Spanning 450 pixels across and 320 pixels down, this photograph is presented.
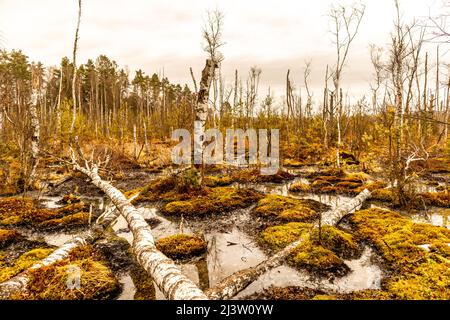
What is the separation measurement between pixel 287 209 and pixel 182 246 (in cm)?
371

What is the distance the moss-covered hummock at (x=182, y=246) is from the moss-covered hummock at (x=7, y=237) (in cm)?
345

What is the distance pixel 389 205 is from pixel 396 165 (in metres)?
1.35

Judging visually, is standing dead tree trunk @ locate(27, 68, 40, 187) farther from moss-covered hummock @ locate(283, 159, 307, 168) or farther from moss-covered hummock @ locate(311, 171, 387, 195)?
moss-covered hummock @ locate(283, 159, 307, 168)

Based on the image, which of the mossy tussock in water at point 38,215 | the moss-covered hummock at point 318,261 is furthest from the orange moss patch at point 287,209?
the mossy tussock in water at point 38,215

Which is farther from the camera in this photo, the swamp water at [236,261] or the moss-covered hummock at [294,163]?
the moss-covered hummock at [294,163]

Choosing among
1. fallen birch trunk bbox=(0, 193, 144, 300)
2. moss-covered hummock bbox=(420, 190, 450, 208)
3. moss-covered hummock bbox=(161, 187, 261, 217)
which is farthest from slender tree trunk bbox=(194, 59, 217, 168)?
moss-covered hummock bbox=(420, 190, 450, 208)

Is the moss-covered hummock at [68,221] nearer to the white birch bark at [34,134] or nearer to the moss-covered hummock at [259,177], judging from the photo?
the white birch bark at [34,134]

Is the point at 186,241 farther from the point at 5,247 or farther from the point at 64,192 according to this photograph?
the point at 64,192

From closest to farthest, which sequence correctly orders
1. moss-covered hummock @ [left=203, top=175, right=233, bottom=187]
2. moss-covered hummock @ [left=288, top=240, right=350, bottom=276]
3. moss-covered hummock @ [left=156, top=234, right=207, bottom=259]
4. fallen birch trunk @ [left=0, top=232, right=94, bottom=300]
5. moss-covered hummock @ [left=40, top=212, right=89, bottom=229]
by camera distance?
fallen birch trunk @ [left=0, top=232, right=94, bottom=300] < moss-covered hummock @ [left=288, top=240, right=350, bottom=276] < moss-covered hummock @ [left=156, top=234, right=207, bottom=259] < moss-covered hummock @ [left=40, top=212, right=89, bottom=229] < moss-covered hummock @ [left=203, top=175, right=233, bottom=187]

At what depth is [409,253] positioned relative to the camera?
4.80 meters

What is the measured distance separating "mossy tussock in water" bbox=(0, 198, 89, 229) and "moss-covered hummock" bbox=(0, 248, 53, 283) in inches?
76.4

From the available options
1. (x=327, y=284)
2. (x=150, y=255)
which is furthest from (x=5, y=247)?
(x=327, y=284)

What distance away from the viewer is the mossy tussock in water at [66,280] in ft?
11.7

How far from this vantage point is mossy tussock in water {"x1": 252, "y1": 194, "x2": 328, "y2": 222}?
7161mm
